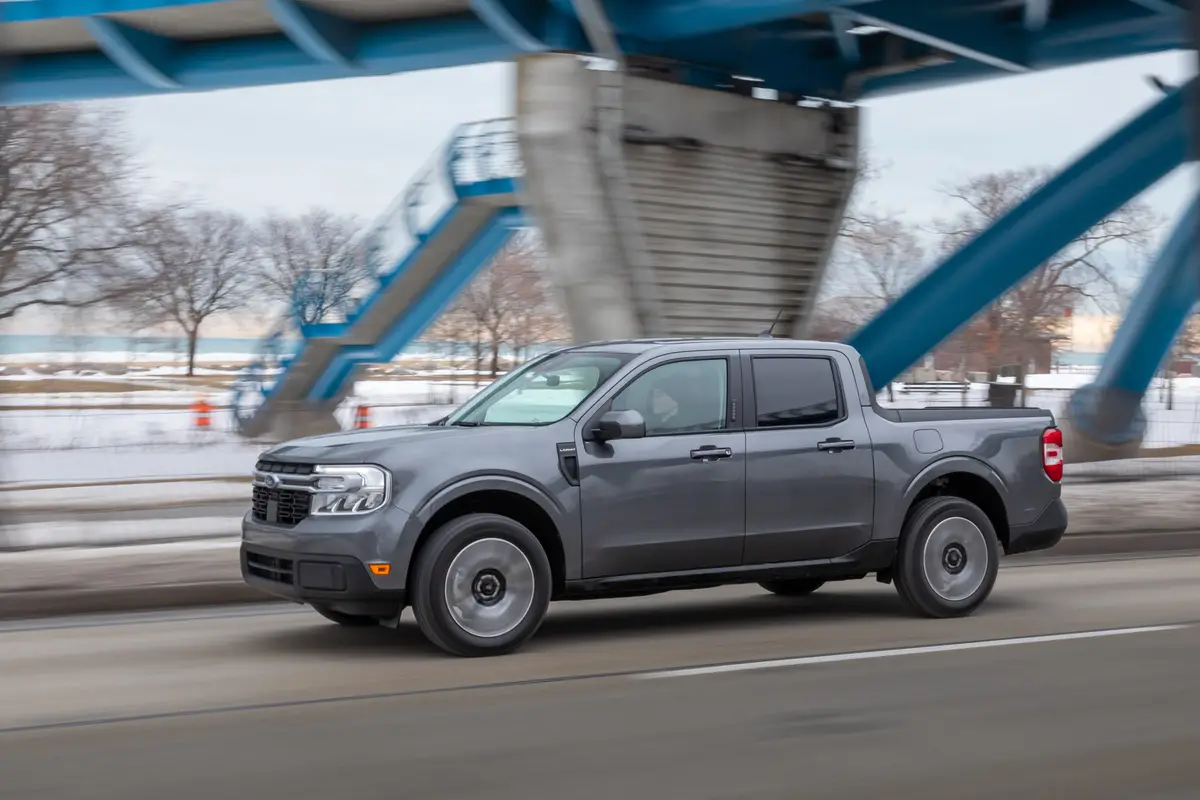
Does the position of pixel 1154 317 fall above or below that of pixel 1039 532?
above

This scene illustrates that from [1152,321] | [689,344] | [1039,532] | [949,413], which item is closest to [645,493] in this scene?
[689,344]

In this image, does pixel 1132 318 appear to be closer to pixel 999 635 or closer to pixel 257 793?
pixel 999 635

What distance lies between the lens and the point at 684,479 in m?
8.60

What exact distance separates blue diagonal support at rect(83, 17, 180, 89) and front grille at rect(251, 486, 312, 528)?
19693 mm

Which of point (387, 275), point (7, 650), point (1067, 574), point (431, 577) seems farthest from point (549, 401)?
point (387, 275)

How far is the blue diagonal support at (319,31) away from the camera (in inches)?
952

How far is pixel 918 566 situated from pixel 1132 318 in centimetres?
2109

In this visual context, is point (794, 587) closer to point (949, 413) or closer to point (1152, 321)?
point (949, 413)

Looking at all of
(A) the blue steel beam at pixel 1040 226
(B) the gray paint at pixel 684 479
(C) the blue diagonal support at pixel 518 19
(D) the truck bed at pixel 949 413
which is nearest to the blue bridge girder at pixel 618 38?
(C) the blue diagonal support at pixel 518 19

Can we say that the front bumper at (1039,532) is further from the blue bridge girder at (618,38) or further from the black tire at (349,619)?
the blue bridge girder at (618,38)

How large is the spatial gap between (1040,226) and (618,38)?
8412mm

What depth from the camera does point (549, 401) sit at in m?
8.75

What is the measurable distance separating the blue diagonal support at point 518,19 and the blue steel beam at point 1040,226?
8.06m

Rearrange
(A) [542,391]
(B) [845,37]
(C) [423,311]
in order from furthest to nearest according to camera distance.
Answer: (C) [423,311] → (B) [845,37] → (A) [542,391]
